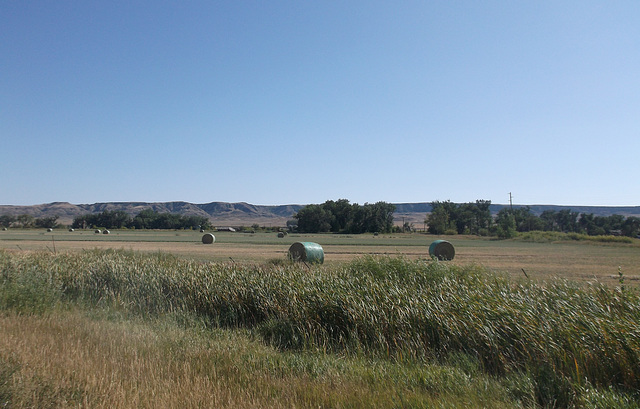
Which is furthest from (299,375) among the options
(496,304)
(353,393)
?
(496,304)

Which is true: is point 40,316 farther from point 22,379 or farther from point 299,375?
point 299,375

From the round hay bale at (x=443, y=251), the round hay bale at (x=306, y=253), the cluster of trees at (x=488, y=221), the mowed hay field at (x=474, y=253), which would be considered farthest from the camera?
the cluster of trees at (x=488, y=221)

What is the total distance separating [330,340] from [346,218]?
5066 inches

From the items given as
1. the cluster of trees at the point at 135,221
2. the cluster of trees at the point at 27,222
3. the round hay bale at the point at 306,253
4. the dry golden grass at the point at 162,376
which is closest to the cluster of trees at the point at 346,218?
the cluster of trees at the point at 135,221

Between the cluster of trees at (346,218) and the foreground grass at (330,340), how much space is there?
119372mm

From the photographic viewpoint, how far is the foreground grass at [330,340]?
247 inches

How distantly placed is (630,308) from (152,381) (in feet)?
26.8

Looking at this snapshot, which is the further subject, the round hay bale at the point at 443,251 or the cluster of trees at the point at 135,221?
the cluster of trees at the point at 135,221

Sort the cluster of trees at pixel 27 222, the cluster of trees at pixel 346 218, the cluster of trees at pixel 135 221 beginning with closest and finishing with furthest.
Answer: the cluster of trees at pixel 346 218 < the cluster of trees at pixel 27 222 < the cluster of trees at pixel 135 221

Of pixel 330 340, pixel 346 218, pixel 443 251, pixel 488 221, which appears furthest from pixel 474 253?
pixel 488 221

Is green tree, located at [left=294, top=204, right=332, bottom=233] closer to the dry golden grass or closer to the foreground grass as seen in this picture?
the foreground grass

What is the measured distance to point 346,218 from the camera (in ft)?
456

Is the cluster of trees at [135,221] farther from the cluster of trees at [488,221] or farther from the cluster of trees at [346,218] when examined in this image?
the cluster of trees at [488,221]

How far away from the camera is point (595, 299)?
30.8 ft
